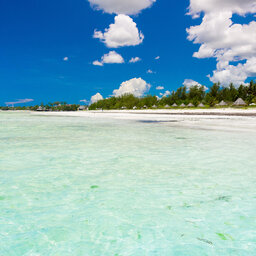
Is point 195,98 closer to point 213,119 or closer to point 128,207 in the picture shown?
point 213,119

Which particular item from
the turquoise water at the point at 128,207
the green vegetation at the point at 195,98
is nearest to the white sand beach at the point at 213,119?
the turquoise water at the point at 128,207

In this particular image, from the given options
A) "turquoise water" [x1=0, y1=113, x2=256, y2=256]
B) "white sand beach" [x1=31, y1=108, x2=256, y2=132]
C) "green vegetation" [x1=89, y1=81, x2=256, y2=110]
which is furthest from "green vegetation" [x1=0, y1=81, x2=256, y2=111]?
"turquoise water" [x1=0, y1=113, x2=256, y2=256]

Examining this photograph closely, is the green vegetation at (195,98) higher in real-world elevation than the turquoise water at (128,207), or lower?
higher

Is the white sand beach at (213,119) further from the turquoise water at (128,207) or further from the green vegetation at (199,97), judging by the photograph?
the green vegetation at (199,97)

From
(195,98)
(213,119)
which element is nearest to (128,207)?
(213,119)

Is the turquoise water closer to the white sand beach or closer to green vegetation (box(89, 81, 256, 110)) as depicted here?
the white sand beach

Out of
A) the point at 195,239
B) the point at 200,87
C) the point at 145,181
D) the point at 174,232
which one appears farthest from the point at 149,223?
the point at 200,87

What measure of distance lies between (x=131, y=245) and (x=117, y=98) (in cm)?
12028

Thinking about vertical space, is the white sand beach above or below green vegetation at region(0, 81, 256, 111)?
below

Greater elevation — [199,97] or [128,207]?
[199,97]

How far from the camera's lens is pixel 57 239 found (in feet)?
8.58

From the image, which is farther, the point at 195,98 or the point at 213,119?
the point at 195,98

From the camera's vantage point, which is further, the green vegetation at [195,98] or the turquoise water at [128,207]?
the green vegetation at [195,98]

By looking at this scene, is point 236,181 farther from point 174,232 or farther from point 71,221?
point 71,221
